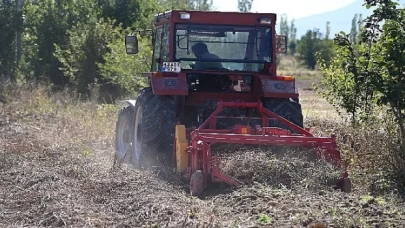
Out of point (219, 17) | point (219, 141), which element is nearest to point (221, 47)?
point (219, 17)

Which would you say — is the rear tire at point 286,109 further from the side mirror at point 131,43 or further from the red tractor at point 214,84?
the side mirror at point 131,43

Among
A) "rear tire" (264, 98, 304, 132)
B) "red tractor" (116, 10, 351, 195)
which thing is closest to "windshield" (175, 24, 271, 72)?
"red tractor" (116, 10, 351, 195)

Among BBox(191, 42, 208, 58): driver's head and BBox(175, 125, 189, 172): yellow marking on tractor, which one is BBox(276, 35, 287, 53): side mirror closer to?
BBox(191, 42, 208, 58): driver's head

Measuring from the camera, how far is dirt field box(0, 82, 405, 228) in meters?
6.30

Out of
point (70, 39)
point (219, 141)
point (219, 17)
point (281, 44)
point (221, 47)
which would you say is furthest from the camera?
point (70, 39)

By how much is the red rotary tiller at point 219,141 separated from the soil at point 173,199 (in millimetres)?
139

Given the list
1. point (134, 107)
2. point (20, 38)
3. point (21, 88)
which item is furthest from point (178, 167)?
point (20, 38)

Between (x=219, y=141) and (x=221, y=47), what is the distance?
2.13 meters

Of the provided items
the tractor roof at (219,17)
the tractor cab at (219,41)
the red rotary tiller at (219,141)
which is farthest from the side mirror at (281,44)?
the red rotary tiller at (219,141)

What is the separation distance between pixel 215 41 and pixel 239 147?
6.44 feet

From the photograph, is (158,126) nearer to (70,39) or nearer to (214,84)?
(214,84)

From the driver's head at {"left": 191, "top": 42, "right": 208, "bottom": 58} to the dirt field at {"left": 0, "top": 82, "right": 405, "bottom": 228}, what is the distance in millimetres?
1773

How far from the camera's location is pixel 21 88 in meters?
19.7

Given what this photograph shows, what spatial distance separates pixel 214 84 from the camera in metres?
9.62
